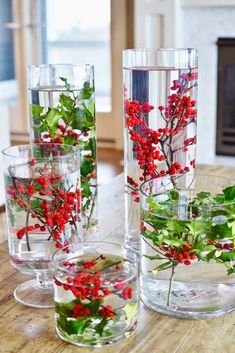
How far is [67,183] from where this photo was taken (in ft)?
3.11

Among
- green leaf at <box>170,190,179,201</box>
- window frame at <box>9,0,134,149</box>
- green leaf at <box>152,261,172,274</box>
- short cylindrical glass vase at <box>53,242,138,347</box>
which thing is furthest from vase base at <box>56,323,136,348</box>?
window frame at <box>9,0,134,149</box>

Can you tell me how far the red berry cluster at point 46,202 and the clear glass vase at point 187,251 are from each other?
0.12 metres

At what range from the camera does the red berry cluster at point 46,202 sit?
932mm

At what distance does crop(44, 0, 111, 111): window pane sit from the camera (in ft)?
A: 14.1

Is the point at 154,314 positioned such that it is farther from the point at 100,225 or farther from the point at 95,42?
the point at 95,42

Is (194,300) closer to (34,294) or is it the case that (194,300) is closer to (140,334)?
(140,334)

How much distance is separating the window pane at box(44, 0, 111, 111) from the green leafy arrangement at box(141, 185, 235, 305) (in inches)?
139

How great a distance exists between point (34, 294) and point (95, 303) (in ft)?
0.67

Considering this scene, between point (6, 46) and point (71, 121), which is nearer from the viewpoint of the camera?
point (71, 121)

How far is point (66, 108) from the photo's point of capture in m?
1.08

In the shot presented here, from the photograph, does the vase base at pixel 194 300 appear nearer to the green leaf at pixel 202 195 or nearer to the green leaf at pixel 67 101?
the green leaf at pixel 202 195

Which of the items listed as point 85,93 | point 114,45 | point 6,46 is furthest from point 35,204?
point 6,46

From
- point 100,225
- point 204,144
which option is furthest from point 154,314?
point 204,144

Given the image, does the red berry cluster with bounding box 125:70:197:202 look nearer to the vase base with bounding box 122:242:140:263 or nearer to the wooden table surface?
the vase base with bounding box 122:242:140:263
